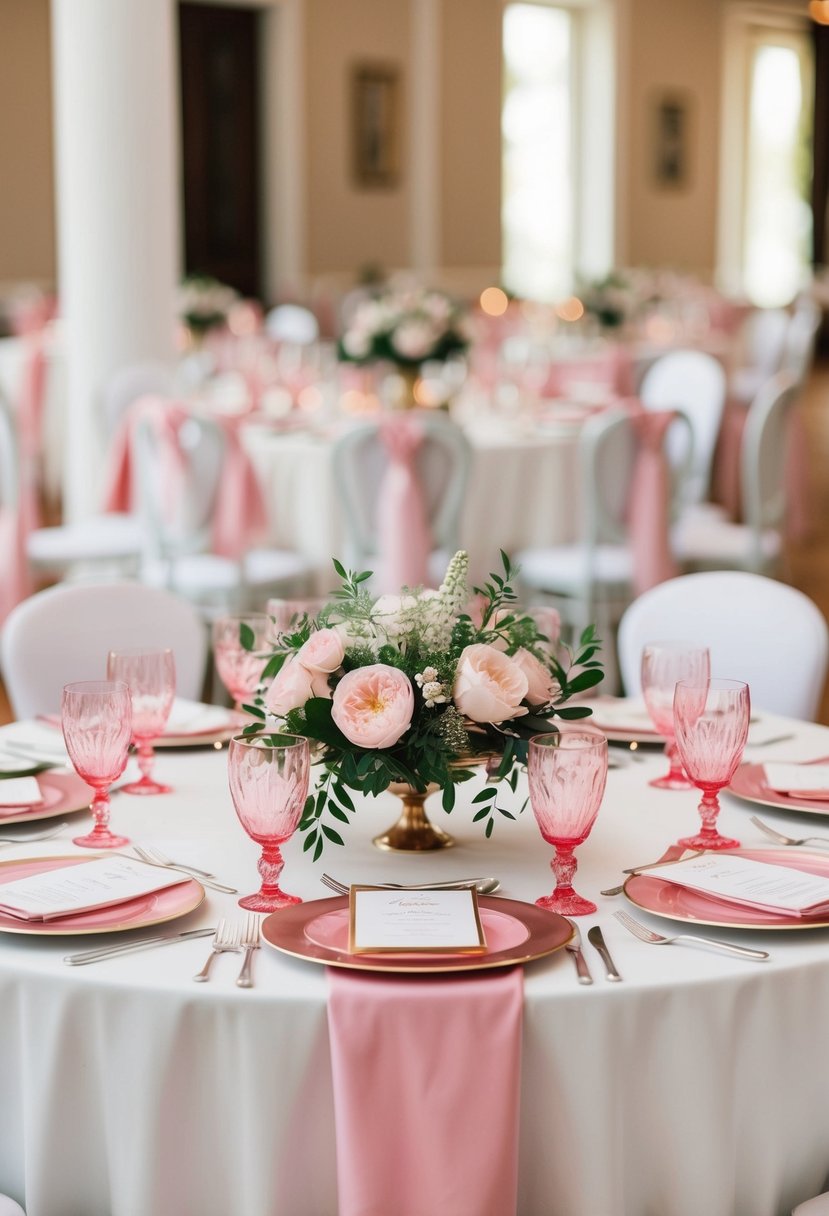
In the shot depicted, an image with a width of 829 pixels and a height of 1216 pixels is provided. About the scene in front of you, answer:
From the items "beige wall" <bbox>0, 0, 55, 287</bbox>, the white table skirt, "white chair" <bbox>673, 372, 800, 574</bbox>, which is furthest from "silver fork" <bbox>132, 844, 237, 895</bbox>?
"beige wall" <bbox>0, 0, 55, 287</bbox>

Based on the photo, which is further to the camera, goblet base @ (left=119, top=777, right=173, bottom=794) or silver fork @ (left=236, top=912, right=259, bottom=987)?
goblet base @ (left=119, top=777, right=173, bottom=794)

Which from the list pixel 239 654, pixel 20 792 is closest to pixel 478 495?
pixel 239 654

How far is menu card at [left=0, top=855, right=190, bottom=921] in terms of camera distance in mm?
1729

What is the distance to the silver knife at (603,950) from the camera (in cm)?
159

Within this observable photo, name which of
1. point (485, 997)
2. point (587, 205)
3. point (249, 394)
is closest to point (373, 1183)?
point (485, 997)

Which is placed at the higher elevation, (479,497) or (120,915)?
(479,497)

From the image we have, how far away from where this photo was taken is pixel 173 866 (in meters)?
1.95

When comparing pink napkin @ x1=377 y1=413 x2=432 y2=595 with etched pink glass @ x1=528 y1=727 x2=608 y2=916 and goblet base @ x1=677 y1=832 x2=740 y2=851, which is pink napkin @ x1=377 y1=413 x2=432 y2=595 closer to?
goblet base @ x1=677 y1=832 x2=740 y2=851

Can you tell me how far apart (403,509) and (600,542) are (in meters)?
0.69

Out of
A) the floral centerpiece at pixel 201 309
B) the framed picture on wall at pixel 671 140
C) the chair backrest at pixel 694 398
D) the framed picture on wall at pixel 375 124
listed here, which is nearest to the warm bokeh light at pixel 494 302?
the floral centerpiece at pixel 201 309

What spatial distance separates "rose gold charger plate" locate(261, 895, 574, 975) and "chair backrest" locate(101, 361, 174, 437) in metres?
4.28

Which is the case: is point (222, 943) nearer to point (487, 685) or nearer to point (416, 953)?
point (416, 953)

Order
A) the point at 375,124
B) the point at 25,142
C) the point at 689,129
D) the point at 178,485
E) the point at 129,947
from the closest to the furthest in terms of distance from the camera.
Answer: the point at 129,947
the point at 178,485
the point at 25,142
the point at 375,124
the point at 689,129

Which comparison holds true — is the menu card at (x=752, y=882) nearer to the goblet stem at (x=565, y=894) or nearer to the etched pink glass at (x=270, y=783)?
the goblet stem at (x=565, y=894)
